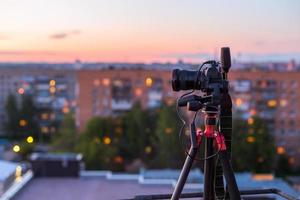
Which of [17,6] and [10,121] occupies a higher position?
[17,6]

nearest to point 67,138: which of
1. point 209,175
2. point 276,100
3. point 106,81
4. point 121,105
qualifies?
point 106,81

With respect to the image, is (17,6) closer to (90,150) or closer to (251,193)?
(251,193)

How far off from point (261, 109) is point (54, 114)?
7.07 m

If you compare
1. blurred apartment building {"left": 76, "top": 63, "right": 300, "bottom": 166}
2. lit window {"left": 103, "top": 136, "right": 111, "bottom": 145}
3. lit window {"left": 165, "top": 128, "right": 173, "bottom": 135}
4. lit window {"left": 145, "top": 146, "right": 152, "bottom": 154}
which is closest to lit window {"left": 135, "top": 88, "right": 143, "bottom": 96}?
blurred apartment building {"left": 76, "top": 63, "right": 300, "bottom": 166}

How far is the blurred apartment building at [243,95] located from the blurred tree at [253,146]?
63.2 inches

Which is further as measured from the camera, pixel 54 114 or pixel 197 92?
pixel 54 114

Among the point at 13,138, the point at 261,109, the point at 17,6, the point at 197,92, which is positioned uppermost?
the point at 17,6

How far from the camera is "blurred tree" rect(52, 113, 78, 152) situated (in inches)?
393

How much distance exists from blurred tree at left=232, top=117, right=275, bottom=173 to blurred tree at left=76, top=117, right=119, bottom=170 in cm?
246

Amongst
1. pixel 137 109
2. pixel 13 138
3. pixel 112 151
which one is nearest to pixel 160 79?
pixel 137 109

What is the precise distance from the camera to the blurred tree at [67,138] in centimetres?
999

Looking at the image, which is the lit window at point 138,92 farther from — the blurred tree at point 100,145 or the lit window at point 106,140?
the lit window at point 106,140

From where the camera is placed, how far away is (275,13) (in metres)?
4.53

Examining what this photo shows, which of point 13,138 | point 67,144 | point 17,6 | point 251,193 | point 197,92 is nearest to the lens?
point 197,92
